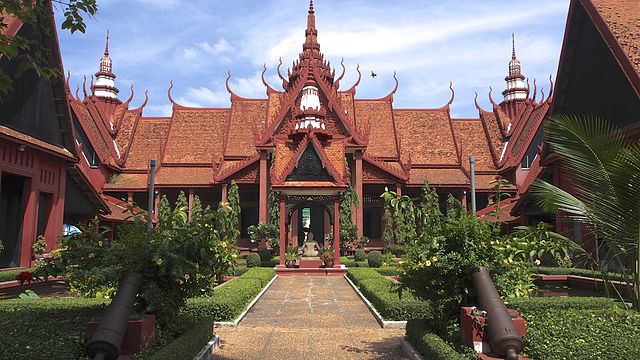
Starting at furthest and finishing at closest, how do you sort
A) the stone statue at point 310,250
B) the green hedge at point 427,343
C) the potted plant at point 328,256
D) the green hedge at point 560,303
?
the stone statue at point 310,250 < the potted plant at point 328,256 < the green hedge at point 560,303 < the green hedge at point 427,343

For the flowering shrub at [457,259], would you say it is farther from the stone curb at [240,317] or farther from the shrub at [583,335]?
the stone curb at [240,317]

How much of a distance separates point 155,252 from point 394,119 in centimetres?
2787

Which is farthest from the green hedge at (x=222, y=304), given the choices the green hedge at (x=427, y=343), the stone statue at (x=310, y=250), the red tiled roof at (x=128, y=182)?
the red tiled roof at (x=128, y=182)

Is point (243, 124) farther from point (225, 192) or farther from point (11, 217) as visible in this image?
point (11, 217)

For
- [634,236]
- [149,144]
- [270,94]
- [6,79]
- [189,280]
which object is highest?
[270,94]

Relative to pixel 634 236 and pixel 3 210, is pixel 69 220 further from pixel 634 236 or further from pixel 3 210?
pixel 634 236

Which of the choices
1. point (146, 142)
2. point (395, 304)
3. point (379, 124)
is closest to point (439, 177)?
point (379, 124)

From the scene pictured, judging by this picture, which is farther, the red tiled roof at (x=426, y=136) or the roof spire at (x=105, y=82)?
the roof spire at (x=105, y=82)

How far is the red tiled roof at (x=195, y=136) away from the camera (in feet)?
101

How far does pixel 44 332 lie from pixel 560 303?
7.26 metres

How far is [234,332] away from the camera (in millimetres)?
7973

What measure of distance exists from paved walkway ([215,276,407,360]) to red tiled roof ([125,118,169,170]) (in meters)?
21.6

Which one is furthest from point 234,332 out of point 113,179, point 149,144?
point 149,144

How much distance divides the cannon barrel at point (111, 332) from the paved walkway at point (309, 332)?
6.01 feet
